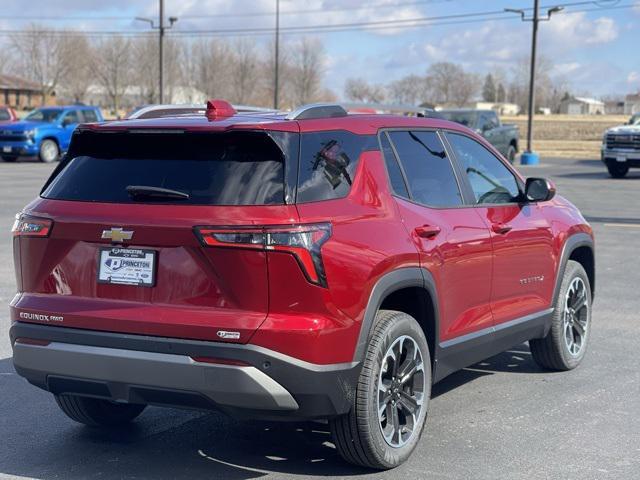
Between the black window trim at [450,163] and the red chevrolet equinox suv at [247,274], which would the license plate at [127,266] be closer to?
the red chevrolet equinox suv at [247,274]

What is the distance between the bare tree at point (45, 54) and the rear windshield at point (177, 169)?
8849cm

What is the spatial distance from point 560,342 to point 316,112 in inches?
115

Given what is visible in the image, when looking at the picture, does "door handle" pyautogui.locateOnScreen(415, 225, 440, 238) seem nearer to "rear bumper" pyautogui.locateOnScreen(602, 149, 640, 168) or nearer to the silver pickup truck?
the silver pickup truck

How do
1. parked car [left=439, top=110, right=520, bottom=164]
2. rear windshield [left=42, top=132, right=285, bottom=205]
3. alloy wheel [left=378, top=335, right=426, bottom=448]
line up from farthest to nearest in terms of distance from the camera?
parked car [left=439, top=110, right=520, bottom=164], alloy wheel [left=378, top=335, right=426, bottom=448], rear windshield [left=42, top=132, right=285, bottom=205]

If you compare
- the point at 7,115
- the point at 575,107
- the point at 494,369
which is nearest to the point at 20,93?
the point at 7,115

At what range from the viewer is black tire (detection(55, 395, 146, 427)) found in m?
5.54

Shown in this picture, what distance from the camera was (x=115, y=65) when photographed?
9175 cm

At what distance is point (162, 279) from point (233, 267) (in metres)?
0.37

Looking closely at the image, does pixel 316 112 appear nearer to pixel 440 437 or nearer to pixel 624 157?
pixel 440 437

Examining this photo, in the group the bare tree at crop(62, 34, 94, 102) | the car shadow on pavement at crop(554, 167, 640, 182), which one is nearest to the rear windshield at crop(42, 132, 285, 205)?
the car shadow on pavement at crop(554, 167, 640, 182)

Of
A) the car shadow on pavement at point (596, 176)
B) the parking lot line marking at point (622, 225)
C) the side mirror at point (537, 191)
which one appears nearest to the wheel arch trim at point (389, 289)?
the side mirror at point (537, 191)

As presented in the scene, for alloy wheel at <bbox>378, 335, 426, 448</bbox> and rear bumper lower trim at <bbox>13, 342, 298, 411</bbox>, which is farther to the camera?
alloy wheel at <bbox>378, 335, 426, 448</bbox>

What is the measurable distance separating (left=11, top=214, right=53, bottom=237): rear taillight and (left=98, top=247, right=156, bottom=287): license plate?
1.10 feet

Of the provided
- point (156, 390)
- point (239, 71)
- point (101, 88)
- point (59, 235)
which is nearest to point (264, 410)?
point (156, 390)
